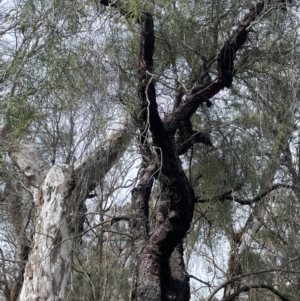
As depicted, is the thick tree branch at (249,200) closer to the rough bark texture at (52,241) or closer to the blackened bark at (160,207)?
the blackened bark at (160,207)

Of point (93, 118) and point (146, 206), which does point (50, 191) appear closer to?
point (146, 206)

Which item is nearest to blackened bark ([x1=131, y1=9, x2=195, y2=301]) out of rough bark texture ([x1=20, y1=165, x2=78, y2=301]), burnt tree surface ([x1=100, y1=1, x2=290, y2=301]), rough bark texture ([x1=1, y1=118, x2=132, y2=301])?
burnt tree surface ([x1=100, y1=1, x2=290, y2=301])

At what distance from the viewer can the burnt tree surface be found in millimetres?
5516

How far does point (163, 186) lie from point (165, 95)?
52.9 inches

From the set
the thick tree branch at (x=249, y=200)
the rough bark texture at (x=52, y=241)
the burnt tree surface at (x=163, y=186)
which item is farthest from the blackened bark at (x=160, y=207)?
the rough bark texture at (x=52, y=241)

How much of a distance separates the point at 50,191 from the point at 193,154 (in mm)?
1994

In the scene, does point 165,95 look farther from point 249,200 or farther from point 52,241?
point 52,241

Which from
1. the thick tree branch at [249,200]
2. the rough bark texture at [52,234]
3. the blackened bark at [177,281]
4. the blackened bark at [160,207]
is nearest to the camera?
the blackened bark at [160,207]

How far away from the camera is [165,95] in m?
6.85

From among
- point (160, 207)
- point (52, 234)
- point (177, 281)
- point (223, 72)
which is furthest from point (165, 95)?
point (52, 234)

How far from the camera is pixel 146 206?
6.07 m

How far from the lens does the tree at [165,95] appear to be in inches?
220

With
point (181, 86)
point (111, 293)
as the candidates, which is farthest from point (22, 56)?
point (111, 293)

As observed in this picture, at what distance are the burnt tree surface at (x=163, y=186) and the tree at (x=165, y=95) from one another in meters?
0.01
